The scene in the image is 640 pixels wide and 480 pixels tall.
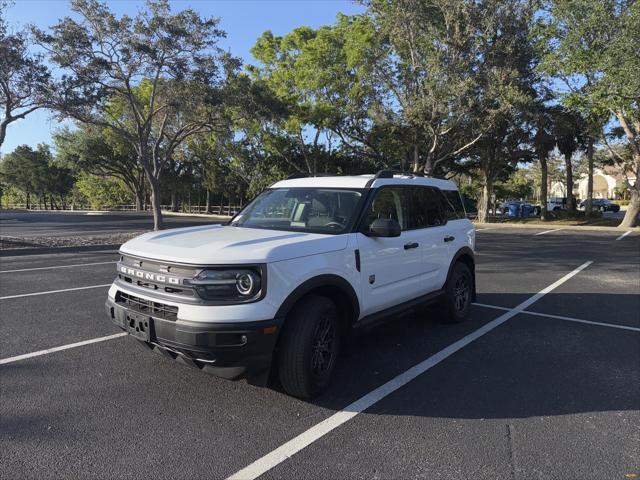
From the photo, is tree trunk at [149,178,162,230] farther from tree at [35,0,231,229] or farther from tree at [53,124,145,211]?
tree at [53,124,145,211]

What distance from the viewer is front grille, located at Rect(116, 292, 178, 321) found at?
11.0 feet

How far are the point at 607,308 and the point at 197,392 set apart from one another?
6083 mm

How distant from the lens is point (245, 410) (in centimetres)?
348

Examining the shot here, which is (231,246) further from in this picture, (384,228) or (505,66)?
(505,66)

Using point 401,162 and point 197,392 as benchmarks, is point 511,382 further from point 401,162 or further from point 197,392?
point 401,162

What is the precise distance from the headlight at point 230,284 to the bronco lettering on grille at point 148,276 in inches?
9.0

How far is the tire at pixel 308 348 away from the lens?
3.39 m

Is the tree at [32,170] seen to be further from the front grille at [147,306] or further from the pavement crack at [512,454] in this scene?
the pavement crack at [512,454]

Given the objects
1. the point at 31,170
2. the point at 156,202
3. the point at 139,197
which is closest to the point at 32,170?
the point at 31,170

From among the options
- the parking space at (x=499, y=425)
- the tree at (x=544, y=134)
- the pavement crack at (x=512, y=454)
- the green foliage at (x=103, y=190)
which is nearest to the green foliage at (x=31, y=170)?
the green foliage at (x=103, y=190)

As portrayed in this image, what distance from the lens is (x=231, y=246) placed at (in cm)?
342

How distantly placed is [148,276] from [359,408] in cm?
191

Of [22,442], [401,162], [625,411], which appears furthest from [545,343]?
[401,162]

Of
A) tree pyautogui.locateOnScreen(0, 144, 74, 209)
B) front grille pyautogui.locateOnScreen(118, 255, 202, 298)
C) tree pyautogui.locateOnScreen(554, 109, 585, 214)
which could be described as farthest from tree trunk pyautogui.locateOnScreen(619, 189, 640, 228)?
tree pyautogui.locateOnScreen(0, 144, 74, 209)
